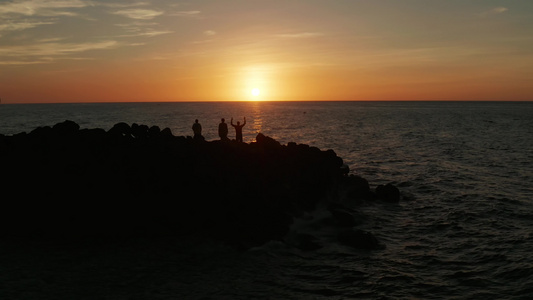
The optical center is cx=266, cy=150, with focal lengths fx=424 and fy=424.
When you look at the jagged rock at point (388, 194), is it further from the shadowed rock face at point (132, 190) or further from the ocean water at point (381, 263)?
the shadowed rock face at point (132, 190)

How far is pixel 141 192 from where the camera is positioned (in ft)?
55.6

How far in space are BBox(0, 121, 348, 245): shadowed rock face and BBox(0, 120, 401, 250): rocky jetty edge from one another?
0.04m

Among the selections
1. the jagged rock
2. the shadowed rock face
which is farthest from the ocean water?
the shadowed rock face

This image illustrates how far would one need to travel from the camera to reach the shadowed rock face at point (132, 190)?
16156 mm

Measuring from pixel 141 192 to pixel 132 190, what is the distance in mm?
364

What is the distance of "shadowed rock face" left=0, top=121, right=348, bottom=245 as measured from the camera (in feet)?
53.0

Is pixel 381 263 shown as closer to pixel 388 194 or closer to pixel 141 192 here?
pixel 141 192

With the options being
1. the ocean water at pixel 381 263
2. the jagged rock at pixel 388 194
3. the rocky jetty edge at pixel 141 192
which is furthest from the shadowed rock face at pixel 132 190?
the jagged rock at pixel 388 194

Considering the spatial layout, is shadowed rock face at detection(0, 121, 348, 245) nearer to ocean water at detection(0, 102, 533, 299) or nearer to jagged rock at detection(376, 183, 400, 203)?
ocean water at detection(0, 102, 533, 299)

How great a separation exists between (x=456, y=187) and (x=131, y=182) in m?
21.1

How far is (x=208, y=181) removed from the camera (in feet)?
57.4

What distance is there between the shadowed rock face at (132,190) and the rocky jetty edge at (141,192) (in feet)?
0.13

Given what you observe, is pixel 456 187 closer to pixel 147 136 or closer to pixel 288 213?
pixel 288 213

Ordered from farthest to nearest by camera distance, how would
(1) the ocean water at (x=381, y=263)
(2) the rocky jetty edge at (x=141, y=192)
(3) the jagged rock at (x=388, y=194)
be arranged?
(3) the jagged rock at (x=388, y=194)
(2) the rocky jetty edge at (x=141, y=192)
(1) the ocean water at (x=381, y=263)
